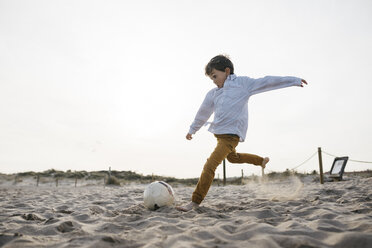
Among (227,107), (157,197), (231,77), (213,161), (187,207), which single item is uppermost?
(231,77)

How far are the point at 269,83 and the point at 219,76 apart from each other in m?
0.67

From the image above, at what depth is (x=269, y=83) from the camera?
343cm

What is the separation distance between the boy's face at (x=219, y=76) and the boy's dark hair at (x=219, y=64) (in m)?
0.04

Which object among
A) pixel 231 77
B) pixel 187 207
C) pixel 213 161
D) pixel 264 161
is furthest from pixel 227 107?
pixel 187 207

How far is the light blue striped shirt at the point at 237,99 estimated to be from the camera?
3.32 m

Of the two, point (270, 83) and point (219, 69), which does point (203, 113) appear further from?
point (270, 83)

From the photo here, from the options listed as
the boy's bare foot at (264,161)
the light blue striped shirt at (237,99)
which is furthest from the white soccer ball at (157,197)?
the boy's bare foot at (264,161)

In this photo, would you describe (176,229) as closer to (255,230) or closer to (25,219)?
(255,230)

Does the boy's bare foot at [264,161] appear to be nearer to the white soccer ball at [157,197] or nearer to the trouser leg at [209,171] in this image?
the trouser leg at [209,171]

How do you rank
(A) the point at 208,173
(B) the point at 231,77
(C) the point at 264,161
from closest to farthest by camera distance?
(A) the point at 208,173 < (B) the point at 231,77 < (C) the point at 264,161

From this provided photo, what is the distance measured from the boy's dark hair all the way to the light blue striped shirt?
0.16 m

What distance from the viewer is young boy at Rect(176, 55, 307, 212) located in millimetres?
3211

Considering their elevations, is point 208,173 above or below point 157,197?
above

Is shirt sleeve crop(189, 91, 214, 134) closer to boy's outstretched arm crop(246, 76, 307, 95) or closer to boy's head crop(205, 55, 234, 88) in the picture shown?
boy's head crop(205, 55, 234, 88)
